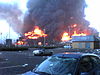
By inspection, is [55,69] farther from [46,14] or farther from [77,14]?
[77,14]

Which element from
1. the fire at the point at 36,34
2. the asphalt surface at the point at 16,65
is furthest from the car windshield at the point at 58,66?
the fire at the point at 36,34

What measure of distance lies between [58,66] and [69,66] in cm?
30

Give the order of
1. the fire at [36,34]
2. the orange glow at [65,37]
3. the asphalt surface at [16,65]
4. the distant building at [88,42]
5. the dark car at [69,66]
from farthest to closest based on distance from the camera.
→ 1. the fire at [36,34]
2. the orange glow at [65,37]
3. the distant building at [88,42]
4. the asphalt surface at [16,65]
5. the dark car at [69,66]

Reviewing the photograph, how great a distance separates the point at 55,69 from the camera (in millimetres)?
4973

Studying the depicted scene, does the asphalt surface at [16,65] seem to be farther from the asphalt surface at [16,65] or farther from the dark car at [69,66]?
the dark car at [69,66]

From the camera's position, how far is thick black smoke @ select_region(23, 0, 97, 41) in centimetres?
10912

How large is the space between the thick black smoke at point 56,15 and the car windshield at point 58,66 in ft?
337

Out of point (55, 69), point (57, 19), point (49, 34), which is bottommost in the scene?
point (55, 69)

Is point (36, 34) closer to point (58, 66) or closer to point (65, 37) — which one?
point (65, 37)

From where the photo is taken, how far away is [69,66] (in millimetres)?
4969

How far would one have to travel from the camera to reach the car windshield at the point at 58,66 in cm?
485

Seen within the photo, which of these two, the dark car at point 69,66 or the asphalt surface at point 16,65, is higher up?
the dark car at point 69,66

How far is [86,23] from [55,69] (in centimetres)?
11788

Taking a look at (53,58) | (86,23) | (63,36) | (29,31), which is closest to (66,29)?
(63,36)
